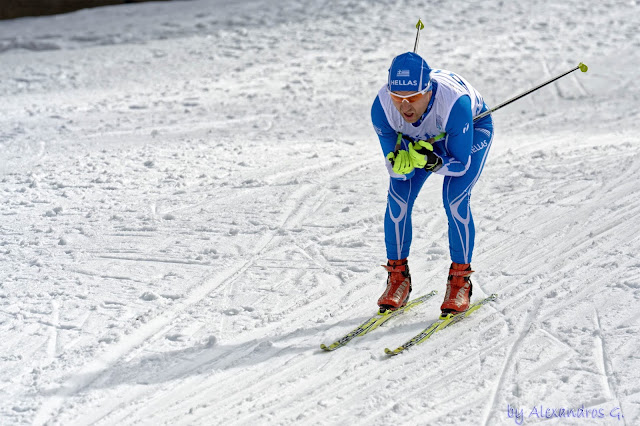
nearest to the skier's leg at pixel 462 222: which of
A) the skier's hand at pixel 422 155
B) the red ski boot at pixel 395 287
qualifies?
the red ski boot at pixel 395 287

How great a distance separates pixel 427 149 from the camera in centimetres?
425

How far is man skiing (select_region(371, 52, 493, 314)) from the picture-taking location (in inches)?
167

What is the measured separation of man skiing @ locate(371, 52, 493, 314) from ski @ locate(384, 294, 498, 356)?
0.05 metres

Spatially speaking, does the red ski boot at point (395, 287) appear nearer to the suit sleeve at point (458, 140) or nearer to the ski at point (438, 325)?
the ski at point (438, 325)

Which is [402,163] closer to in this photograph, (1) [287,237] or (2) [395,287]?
(2) [395,287]

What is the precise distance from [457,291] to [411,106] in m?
1.27

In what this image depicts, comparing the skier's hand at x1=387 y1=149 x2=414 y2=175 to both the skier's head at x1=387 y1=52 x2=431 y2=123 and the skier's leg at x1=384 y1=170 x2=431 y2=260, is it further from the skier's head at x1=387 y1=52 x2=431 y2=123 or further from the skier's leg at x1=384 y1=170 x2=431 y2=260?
the skier's leg at x1=384 y1=170 x2=431 y2=260

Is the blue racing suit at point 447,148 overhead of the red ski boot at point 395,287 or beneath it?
overhead

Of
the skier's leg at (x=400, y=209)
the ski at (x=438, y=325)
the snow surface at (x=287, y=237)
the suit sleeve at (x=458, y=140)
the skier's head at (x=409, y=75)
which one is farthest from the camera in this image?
the skier's leg at (x=400, y=209)

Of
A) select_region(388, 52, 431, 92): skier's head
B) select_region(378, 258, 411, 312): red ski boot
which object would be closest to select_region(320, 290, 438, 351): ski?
select_region(378, 258, 411, 312): red ski boot

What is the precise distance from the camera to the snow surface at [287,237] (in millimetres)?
4082

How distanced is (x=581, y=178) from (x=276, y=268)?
10.9ft

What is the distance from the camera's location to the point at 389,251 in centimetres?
493

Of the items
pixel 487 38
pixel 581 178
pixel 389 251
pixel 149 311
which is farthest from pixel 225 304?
pixel 487 38
